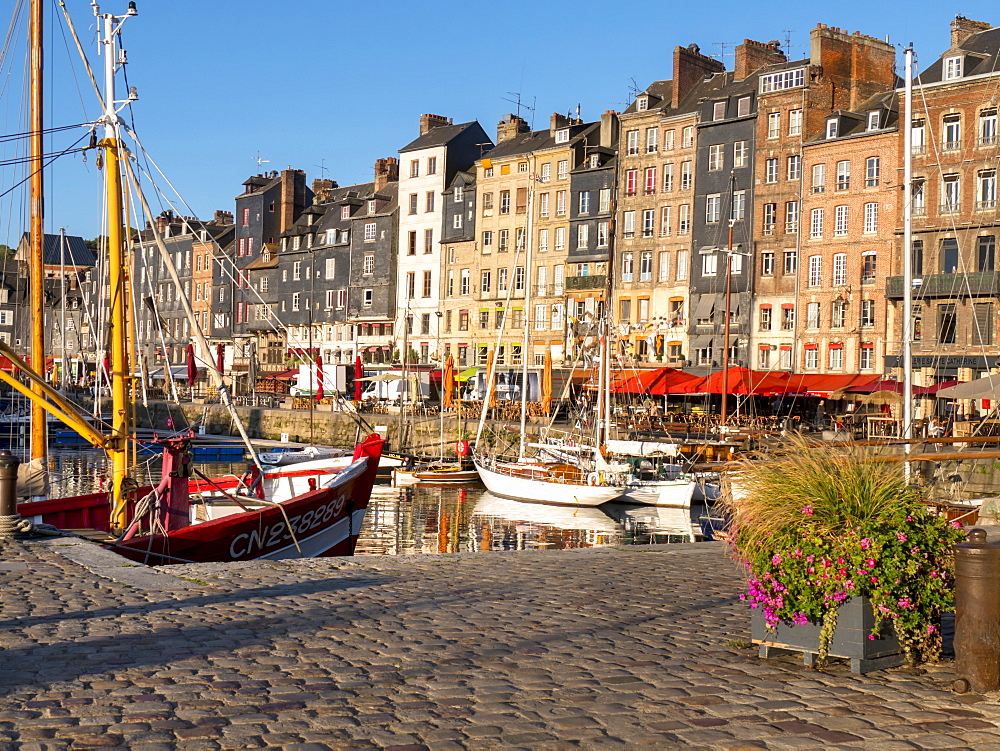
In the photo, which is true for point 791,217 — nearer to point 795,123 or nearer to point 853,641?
point 795,123

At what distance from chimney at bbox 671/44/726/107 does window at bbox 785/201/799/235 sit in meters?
11.1

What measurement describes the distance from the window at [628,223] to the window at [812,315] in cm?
1315

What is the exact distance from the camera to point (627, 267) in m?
68.6

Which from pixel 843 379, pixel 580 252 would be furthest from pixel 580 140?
pixel 843 379

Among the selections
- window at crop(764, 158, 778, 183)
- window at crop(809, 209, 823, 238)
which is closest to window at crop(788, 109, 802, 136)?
window at crop(764, 158, 778, 183)

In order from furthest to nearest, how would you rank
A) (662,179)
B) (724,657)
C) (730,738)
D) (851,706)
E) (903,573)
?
(662,179) → (724,657) → (903,573) → (851,706) → (730,738)

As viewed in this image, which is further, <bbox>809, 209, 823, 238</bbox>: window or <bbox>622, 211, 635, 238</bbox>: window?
<bbox>622, 211, 635, 238</bbox>: window

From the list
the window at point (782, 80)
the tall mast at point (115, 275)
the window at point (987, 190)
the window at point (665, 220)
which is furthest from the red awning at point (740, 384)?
the tall mast at point (115, 275)

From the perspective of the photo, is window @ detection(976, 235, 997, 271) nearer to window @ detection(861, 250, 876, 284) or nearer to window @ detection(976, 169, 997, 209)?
window @ detection(976, 169, 997, 209)

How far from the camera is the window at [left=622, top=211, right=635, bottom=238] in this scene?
6850cm

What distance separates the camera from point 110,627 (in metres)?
8.96

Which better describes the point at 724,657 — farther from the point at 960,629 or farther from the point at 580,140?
the point at 580,140

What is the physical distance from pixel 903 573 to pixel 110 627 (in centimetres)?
580

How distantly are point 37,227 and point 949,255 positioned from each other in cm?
4226
